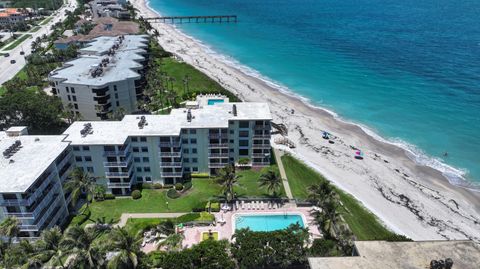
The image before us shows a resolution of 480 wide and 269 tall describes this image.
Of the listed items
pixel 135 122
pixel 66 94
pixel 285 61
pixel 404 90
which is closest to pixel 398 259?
pixel 135 122

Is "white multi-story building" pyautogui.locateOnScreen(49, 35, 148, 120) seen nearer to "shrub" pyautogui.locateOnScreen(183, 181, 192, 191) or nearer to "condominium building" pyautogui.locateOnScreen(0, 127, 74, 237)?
"condominium building" pyautogui.locateOnScreen(0, 127, 74, 237)

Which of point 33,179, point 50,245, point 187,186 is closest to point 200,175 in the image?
point 187,186

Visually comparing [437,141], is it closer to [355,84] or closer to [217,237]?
[355,84]

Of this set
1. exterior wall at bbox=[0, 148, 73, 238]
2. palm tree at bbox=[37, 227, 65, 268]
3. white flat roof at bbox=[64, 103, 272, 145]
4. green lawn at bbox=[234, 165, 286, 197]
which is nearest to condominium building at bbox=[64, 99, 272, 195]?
white flat roof at bbox=[64, 103, 272, 145]

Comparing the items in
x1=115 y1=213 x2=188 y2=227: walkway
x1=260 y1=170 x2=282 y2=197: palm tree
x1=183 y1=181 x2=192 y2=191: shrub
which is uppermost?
x1=260 y1=170 x2=282 y2=197: palm tree

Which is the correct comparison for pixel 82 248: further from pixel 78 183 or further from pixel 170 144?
pixel 170 144
